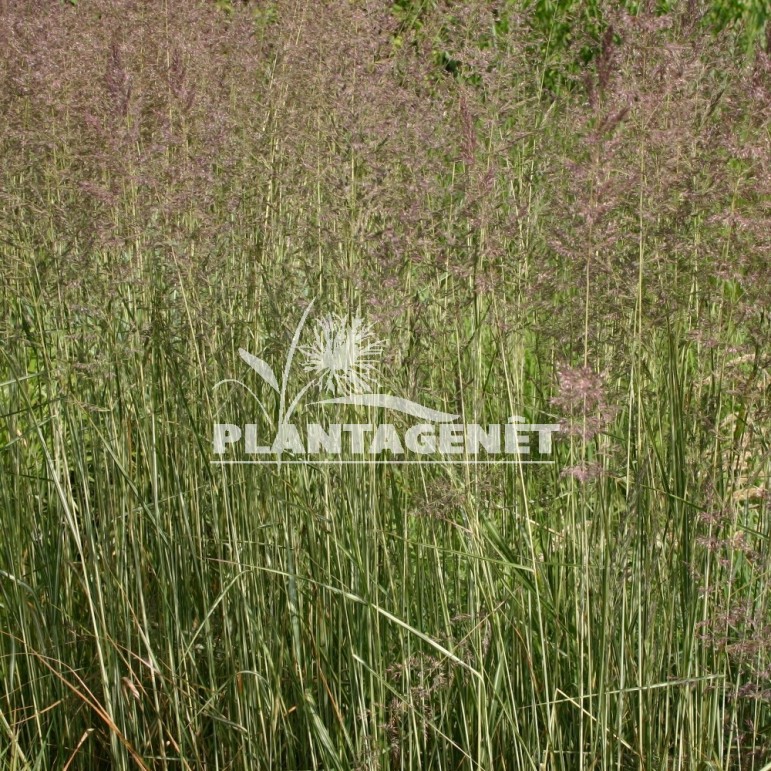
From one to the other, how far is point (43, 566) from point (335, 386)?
2.64 feet

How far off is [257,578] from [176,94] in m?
0.97

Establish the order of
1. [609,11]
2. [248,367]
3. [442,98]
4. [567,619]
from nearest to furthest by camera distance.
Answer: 1. [609,11]
2. [567,619]
3. [248,367]
4. [442,98]

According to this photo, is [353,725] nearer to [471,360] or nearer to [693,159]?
[471,360]

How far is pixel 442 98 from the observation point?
2533 millimetres

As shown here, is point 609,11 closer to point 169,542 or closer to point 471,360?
point 471,360

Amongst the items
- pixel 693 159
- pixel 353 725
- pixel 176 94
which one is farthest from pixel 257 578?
pixel 693 159

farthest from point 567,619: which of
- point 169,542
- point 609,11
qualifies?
point 609,11

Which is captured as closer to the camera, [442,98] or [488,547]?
[488,547]

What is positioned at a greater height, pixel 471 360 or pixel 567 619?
pixel 471 360

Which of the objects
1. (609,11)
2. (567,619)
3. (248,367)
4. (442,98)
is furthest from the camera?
(442,98)

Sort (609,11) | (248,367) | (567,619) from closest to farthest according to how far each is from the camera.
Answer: (609,11)
(567,619)
(248,367)

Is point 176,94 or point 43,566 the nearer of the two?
point 176,94

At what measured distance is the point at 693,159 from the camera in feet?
6.58

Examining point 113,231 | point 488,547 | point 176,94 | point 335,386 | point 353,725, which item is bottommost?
point 353,725
